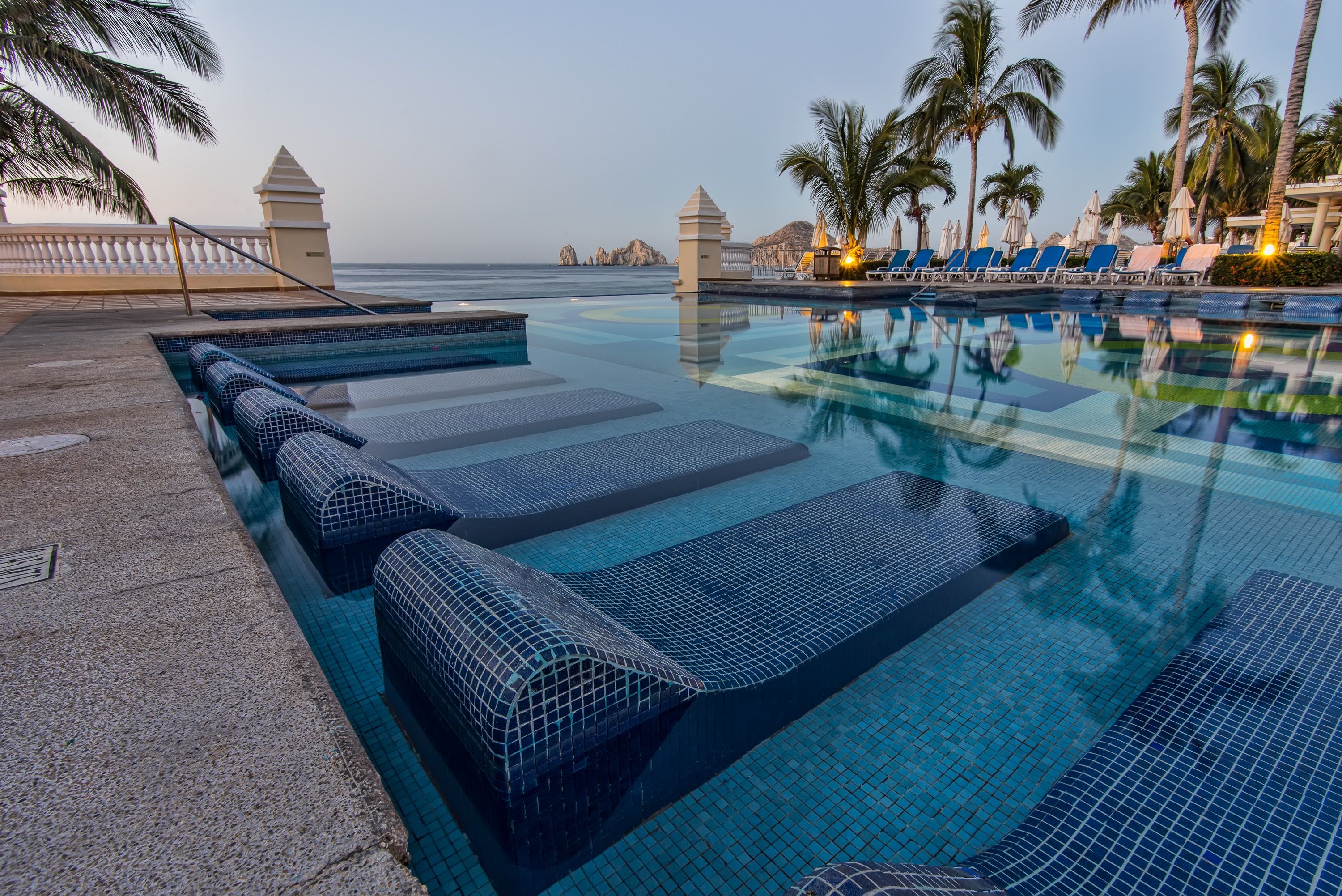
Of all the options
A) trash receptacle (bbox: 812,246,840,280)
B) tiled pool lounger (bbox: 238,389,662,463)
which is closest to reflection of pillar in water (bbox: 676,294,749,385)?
tiled pool lounger (bbox: 238,389,662,463)

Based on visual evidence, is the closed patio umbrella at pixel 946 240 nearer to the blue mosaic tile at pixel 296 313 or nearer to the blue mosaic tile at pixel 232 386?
the blue mosaic tile at pixel 296 313

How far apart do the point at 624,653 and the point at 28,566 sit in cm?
188

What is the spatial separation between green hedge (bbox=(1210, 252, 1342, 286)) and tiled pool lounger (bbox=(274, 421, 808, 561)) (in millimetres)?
15884

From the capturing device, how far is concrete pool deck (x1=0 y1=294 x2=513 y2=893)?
97 centimetres

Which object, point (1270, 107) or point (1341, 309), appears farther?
point (1270, 107)

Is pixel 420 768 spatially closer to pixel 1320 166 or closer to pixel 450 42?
pixel 450 42

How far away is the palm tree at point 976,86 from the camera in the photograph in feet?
58.5

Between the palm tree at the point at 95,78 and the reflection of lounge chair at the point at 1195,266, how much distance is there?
69.5 feet

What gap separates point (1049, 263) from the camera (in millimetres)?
18578

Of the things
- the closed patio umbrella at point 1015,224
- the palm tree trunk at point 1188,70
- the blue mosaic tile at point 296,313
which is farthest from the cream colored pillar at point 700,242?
the palm tree trunk at point 1188,70

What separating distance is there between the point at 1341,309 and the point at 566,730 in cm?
1610

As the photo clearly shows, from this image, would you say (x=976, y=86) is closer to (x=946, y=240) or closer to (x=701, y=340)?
(x=946, y=240)

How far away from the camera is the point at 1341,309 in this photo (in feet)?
37.1

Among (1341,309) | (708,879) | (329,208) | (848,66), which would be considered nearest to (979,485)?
(708,879)
